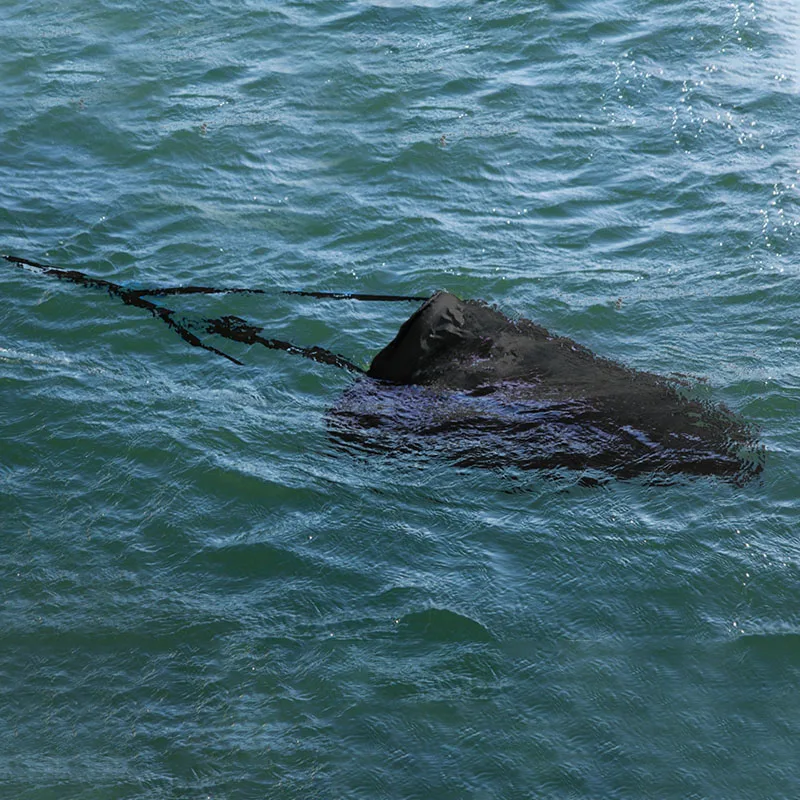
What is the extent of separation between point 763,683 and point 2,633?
4240 millimetres

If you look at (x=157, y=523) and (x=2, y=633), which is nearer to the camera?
(x=2, y=633)

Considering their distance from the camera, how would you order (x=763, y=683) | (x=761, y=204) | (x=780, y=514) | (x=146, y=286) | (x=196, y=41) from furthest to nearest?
(x=196, y=41), (x=761, y=204), (x=146, y=286), (x=780, y=514), (x=763, y=683)

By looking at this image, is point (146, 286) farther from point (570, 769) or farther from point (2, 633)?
point (570, 769)

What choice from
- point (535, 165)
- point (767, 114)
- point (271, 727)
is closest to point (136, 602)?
point (271, 727)

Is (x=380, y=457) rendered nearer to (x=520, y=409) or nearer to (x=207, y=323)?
(x=520, y=409)

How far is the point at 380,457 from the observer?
24.2 feet

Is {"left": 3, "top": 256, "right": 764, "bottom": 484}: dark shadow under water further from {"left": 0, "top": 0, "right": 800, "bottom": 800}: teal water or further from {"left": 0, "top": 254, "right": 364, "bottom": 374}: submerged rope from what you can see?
{"left": 0, "top": 254, "right": 364, "bottom": 374}: submerged rope

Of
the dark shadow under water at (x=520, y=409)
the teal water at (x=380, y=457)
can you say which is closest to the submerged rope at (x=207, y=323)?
the teal water at (x=380, y=457)

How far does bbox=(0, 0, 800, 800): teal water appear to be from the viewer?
5648mm

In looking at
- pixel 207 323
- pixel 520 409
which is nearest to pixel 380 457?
pixel 520 409

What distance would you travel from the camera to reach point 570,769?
5.41 metres

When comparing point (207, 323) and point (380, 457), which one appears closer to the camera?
point (380, 457)

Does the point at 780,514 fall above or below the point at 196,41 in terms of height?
below

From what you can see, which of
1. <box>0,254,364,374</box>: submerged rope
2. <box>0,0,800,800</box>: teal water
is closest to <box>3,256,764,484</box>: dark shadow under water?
<box>0,0,800,800</box>: teal water
